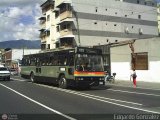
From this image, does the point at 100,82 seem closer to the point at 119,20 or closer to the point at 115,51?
the point at 115,51

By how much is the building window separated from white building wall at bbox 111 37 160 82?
42cm

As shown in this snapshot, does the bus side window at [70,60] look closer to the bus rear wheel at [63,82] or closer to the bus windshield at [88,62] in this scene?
the bus windshield at [88,62]

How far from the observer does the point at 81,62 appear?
83.5ft

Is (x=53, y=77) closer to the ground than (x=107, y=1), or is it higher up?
closer to the ground

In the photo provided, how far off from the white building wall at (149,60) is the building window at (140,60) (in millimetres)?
422

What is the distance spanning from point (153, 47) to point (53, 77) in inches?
468

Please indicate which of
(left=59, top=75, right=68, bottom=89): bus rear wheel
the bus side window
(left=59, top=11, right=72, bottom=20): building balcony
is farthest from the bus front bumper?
(left=59, top=11, right=72, bottom=20): building balcony

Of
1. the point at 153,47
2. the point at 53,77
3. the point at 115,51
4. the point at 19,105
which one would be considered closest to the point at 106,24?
the point at 115,51

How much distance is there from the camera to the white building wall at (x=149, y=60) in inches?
1395

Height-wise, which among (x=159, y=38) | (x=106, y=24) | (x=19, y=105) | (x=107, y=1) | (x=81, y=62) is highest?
(x=107, y=1)

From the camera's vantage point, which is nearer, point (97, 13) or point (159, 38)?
point (159, 38)

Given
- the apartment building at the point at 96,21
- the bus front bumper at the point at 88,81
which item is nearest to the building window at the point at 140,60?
the bus front bumper at the point at 88,81

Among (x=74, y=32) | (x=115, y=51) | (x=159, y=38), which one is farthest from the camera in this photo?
(x=74, y=32)

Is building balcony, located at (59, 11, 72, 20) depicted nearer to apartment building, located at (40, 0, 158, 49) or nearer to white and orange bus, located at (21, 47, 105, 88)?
apartment building, located at (40, 0, 158, 49)
